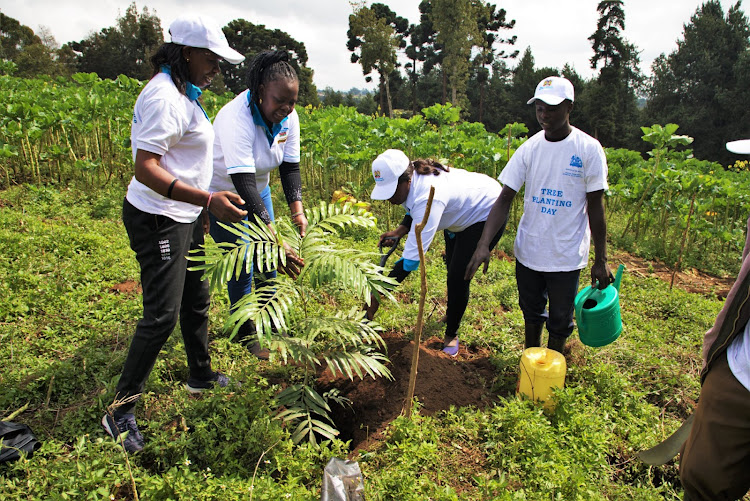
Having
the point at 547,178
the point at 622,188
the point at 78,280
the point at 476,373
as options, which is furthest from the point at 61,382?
Answer: the point at 622,188

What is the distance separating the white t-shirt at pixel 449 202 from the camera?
3.06 m

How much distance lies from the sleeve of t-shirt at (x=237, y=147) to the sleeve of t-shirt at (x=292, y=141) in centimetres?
45

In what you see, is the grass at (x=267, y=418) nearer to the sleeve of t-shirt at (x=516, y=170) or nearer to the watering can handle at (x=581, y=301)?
the watering can handle at (x=581, y=301)

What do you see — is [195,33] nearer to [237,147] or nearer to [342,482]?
[237,147]

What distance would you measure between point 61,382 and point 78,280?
168 centimetres

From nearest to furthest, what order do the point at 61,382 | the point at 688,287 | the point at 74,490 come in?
the point at 74,490
the point at 61,382
the point at 688,287

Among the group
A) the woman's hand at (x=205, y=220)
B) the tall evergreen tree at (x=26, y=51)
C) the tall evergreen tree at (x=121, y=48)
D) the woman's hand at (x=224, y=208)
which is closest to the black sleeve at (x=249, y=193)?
the woman's hand at (x=205, y=220)

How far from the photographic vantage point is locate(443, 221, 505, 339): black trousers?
3.51 m

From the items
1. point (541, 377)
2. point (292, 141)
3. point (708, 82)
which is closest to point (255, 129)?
point (292, 141)

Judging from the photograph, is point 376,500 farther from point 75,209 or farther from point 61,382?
point 75,209

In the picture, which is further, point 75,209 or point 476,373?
point 75,209

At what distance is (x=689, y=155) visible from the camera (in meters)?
8.30

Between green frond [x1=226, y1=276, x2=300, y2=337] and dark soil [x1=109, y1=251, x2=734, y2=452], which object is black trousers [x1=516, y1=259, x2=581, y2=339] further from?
green frond [x1=226, y1=276, x2=300, y2=337]

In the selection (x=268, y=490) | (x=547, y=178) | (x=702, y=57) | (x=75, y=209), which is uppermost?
(x=702, y=57)
